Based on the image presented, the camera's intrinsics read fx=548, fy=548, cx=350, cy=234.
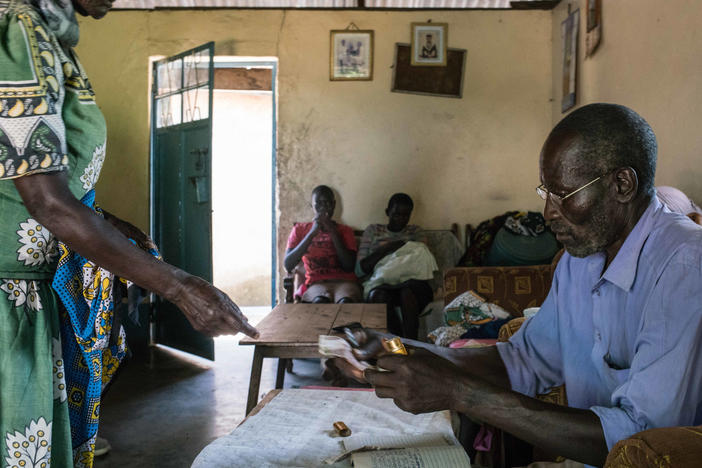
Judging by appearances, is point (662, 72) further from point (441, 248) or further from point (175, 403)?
point (175, 403)

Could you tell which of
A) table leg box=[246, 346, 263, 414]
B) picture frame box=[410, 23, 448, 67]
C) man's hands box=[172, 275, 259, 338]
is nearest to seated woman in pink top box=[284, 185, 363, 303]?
picture frame box=[410, 23, 448, 67]

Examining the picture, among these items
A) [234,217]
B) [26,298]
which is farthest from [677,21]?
[234,217]

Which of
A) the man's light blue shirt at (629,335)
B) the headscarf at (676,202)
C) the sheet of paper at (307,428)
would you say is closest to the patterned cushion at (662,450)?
the man's light blue shirt at (629,335)

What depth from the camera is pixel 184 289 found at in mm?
1135

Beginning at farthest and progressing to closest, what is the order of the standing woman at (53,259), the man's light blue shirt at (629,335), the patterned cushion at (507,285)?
the patterned cushion at (507,285) → the standing woman at (53,259) → the man's light blue shirt at (629,335)

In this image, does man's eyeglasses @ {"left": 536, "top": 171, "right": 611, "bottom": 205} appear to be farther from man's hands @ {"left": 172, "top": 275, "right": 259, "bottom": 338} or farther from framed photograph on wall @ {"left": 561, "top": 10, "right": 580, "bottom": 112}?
framed photograph on wall @ {"left": 561, "top": 10, "right": 580, "bottom": 112}

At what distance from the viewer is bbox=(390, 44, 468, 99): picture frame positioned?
5293 millimetres

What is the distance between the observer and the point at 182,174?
16.3ft

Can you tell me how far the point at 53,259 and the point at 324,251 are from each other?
3.71 m

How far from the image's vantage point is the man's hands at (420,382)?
3.52 feet

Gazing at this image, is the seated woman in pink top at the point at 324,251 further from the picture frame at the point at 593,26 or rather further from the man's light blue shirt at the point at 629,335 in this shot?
the man's light blue shirt at the point at 629,335

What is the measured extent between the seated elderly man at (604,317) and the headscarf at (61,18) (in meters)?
0.99

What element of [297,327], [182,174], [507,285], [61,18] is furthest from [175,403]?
[61,18]

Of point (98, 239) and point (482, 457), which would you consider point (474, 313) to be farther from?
point (98, 239)
